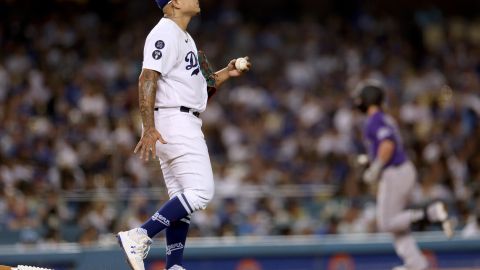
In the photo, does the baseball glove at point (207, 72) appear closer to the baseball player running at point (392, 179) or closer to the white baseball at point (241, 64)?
the white baseball at point (241, 64)

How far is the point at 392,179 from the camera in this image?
411 inches

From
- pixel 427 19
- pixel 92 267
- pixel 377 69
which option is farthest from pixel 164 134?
pixel 427 19

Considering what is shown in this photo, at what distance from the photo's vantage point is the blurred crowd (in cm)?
1347

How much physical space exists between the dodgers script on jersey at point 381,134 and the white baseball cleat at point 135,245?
4.09 metres

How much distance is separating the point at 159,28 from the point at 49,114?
824cm

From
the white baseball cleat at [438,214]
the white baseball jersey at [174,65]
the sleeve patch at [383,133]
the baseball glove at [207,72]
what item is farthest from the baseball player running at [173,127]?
the white baseball cleat at [438,214]

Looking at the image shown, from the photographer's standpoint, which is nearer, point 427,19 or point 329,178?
point 329,178

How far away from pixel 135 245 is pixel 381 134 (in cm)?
420

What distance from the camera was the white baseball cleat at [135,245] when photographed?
6.69 m

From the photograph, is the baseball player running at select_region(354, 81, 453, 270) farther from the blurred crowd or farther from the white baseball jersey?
the white baseball jersey

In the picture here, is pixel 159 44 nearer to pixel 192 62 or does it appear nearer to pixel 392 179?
pixel 192 62

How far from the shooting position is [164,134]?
6988mm

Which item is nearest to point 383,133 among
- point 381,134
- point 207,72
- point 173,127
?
point 381,134

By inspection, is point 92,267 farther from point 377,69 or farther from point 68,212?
point 377,69
